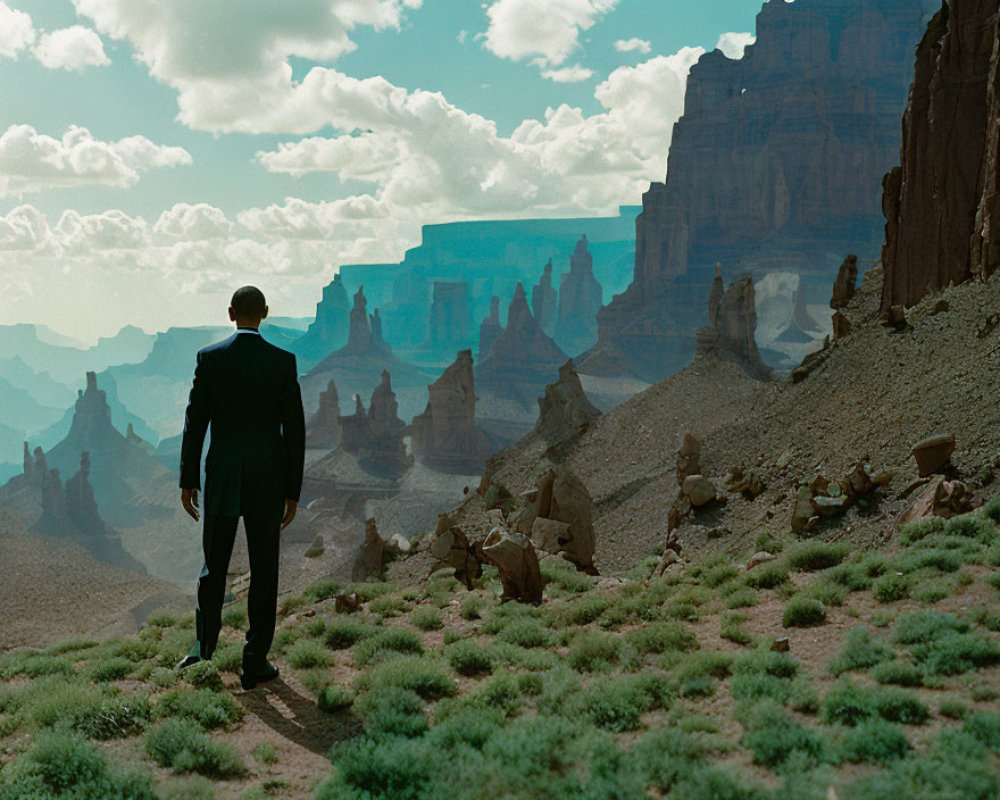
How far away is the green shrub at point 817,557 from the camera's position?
9.65 meters

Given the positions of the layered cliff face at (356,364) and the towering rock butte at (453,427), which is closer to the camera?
the towering rock butte at (453,427)

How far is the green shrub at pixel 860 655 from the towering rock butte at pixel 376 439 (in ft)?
287

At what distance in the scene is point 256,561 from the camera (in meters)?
6.41

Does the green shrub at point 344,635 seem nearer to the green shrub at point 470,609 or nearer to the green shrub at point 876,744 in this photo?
the green shrub at point 470,609

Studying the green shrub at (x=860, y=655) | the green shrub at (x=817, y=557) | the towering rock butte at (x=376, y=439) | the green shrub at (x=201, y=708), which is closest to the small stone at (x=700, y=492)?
the green shrub at (x=817, y=557)

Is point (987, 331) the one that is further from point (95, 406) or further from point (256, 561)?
point (95, 406)

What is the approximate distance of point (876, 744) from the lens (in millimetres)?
4332

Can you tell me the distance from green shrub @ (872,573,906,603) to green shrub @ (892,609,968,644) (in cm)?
108

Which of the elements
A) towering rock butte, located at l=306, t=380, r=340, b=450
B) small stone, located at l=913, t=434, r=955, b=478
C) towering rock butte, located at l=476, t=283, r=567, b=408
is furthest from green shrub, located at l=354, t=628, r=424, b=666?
towering rock butte, located at l=476, t=283, r=567, b=408

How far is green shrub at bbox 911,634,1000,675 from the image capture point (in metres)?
5.41

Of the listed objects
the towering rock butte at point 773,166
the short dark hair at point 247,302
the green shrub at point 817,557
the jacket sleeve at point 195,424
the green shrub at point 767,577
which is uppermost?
the towering rock butte at point 773,166

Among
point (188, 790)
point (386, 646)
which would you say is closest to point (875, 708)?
point (188, 790)

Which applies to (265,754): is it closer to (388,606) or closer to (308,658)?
(308,658)

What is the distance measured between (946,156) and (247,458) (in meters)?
25.7
